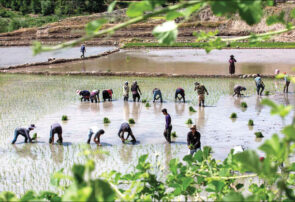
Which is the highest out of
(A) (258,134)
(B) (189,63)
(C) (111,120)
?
(B) (189,63)

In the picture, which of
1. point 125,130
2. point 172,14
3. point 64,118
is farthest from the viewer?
point 64,118

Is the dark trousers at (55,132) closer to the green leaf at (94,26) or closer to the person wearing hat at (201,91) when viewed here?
the person wearing hat at (201,91)

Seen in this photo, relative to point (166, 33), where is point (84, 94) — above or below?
below

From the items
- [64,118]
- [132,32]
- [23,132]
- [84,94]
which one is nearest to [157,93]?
[84,94]

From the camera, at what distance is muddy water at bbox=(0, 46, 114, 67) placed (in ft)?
117

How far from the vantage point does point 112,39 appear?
5078 cm

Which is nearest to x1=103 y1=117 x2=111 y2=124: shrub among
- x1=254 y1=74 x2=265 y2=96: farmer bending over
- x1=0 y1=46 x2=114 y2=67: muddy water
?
x1=254 y1=74 x2=265 y2=96: farmer bending over

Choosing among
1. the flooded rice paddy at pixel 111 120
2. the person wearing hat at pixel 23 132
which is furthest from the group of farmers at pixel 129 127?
the flooded rice paddy at pixel 111 120

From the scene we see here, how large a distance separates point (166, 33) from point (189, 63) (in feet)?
98.2

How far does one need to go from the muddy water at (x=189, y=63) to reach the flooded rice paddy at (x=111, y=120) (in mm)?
3320

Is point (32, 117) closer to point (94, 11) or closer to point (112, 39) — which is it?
point (112, 39)

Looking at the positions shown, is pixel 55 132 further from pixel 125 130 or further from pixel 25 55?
pixel 25 55

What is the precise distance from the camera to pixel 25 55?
39812 millimetres

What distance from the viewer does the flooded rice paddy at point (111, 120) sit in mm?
12078
